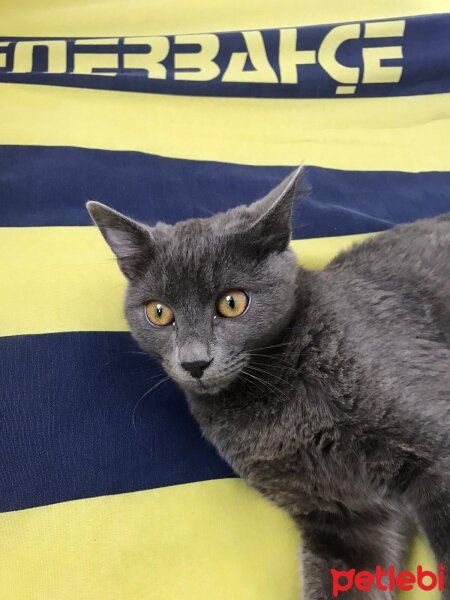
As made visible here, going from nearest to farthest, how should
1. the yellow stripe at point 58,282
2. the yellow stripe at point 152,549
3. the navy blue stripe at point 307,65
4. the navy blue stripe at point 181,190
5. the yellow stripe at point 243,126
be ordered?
1. the yellow stripe at point 152,549
2. the yellow stripe at point 58,282
3. the navy blue stripe at point 181,190
4. the yellow stripe at point 243,126
5. the navy blue stripe at point 307,65

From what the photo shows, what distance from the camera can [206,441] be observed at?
1216 millimetres

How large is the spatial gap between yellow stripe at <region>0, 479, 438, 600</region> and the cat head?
9.0 inches

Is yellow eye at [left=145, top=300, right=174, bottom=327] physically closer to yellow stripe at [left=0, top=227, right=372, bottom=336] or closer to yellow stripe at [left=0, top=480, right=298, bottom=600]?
yellow stripe at [left=0, top=227, right=372, bottom=336]

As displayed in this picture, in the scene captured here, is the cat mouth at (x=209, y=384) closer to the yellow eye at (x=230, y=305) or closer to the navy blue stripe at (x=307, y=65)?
the yellow eye at (x=230, y=305)

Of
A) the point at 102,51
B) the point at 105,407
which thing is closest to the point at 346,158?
the point at 102,51

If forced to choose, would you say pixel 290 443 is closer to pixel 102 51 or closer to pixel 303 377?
pixel 303 377

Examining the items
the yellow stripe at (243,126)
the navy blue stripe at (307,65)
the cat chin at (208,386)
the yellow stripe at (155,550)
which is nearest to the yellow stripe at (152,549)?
the yellow stripe at (155,550)

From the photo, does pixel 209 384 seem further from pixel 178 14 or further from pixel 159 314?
pixel 178 14

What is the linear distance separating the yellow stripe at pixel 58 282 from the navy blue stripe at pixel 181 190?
48 mm

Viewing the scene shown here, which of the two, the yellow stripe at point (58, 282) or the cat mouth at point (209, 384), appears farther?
the yellow stripe at point (58, 282)

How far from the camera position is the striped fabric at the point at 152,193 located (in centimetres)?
107

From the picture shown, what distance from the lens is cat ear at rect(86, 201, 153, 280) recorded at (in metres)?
1.11

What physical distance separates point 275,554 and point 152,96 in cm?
119

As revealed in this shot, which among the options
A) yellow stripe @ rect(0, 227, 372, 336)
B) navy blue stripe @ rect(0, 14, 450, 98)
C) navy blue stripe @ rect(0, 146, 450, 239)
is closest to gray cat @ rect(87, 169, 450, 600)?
yellow stripe @ rect(0, 227, 372, 336)
